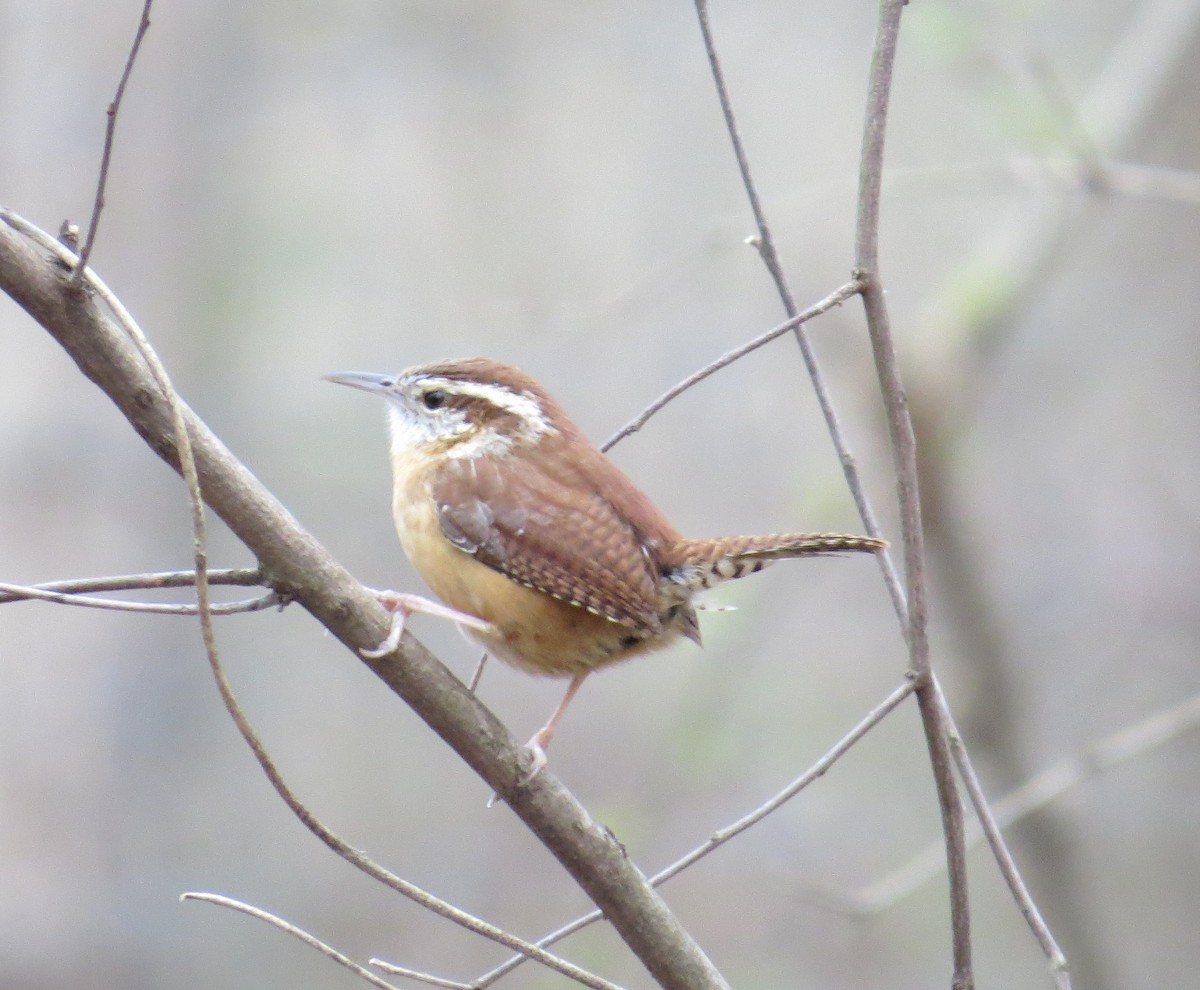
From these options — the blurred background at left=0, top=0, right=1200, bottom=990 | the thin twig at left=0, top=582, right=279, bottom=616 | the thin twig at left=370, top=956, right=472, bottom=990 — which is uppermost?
the blurred background at left=0, top=0, right=1200, bottom=990

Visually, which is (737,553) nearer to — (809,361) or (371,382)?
(809,361)

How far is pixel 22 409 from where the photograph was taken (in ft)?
23.2

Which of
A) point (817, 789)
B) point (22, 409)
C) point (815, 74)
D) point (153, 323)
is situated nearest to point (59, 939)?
point (22, 409)

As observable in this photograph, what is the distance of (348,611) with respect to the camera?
5.82 feet

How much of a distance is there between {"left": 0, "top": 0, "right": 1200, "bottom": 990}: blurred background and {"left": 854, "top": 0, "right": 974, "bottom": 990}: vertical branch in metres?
3.60

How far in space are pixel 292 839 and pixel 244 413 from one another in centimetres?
254

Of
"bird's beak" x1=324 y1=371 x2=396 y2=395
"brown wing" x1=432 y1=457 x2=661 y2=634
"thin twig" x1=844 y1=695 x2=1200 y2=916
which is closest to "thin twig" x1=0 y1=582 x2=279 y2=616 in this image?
"brown wing" x1=432 y1=457 x2=661 y2=634

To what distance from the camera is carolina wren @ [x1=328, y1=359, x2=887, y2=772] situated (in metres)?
2.54

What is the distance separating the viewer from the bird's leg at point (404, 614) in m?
1.77

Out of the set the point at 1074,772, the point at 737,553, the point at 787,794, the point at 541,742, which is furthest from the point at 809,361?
the point at 1074,772

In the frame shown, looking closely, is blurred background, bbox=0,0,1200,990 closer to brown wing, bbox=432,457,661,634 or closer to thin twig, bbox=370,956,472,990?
brown wing, bbox=432,457,661,634

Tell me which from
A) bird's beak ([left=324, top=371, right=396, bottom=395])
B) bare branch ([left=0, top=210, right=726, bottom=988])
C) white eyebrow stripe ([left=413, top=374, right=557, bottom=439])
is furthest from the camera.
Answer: bird's beak ([left=324, top=371, right=396, bottom=395])

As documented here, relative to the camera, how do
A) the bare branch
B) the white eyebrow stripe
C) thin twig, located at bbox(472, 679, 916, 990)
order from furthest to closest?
1. the white eyebrow stripe
2. thin twig, located at bbox(472, 679, 916, 990)
3. the bare branch

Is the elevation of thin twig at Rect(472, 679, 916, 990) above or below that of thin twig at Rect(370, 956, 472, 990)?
above
